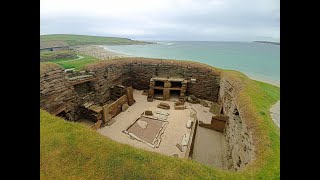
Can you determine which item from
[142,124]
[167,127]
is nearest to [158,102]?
[142,124]

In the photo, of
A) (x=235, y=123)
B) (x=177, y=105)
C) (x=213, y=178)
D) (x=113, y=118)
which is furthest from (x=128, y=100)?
(x=213, y=178)

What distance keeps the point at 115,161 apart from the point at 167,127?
852 cm

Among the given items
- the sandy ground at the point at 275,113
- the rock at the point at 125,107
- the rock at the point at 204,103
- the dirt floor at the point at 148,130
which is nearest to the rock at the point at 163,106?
the dirt floor at the point at 148,130

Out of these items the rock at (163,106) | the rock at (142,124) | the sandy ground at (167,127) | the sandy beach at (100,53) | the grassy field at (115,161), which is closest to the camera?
the grassy field at (115,161)

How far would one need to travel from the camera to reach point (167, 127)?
14.1m

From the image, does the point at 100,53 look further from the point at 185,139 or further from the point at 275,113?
the point at 275,113

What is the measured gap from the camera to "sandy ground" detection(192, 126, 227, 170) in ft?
35.5

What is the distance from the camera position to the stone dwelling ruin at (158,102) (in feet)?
37.7

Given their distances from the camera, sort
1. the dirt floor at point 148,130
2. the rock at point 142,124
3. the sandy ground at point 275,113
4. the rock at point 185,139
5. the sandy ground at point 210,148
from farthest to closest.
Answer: the rock at point 142,124 < the dirt floor at point 148,130 < the rock at point 185,139 < the sandy ground at point 210,148 < the sandy ground at point 275,113

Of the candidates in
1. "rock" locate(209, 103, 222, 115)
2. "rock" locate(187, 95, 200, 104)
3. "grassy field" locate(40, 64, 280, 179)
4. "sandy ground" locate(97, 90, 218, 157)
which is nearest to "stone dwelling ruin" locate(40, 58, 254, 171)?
"sandy ground" locate(97, 90, 218, 157)

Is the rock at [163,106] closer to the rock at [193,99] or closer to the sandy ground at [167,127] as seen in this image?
the sandy ground at [167,127]

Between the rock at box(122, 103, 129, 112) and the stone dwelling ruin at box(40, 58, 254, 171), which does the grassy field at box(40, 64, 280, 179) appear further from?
the rock at box(122, 103, 129, 112)

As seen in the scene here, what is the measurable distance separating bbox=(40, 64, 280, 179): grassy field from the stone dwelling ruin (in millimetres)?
1557

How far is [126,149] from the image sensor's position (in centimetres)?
646
